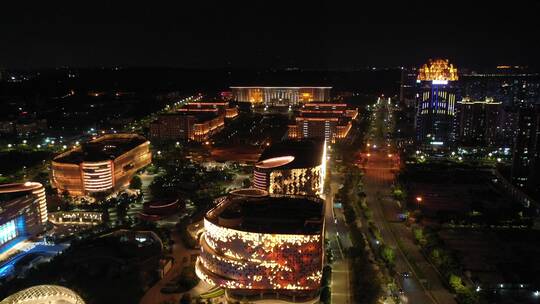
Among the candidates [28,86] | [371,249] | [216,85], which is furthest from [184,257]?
[216,85]

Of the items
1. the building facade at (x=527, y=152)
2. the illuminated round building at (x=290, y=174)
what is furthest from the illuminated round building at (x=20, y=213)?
the building facade at (x=527, y=152)

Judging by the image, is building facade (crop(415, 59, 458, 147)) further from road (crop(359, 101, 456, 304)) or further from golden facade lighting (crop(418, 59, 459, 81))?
road (crop(359, 101, 456, 304))

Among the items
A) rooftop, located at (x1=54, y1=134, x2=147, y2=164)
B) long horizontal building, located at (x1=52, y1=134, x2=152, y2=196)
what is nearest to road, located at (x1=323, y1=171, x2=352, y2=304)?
long horizontal building, located at (x1=52, y1=134, x2=152, y2=196)

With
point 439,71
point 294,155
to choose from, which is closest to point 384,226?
point 294,155

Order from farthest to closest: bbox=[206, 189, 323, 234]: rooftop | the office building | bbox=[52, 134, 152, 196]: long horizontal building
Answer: the office building → bbox=[52, 134, 152, 196]: long horizontal building → bbox=[206, 189, 323, 234]: rooftop

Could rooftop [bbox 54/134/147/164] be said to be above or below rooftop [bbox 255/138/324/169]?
below

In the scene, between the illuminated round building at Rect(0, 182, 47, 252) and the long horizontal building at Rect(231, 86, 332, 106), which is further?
the long horizontal building at Rect(231, 86, 332, 106)

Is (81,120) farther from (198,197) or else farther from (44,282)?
(44,282)
